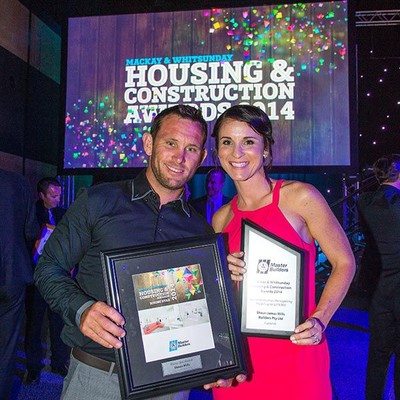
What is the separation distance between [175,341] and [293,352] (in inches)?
21.3

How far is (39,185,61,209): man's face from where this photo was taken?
3779 millimetres

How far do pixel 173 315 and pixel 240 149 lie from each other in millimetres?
739

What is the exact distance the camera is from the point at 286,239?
5.07ft

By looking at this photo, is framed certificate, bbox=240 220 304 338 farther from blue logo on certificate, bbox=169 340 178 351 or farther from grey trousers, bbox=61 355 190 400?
grey trousers, bbox=61 355 190 400

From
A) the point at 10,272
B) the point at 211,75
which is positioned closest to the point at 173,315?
the point at 10,272

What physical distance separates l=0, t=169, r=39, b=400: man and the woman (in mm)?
1529

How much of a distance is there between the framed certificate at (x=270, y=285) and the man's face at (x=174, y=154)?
333 mm

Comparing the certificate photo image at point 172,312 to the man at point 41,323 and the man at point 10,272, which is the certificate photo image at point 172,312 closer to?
the man at point 10,272

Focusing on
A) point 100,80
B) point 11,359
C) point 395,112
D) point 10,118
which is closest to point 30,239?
point 11,359

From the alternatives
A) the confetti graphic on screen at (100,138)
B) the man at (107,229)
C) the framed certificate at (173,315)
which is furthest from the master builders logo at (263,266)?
the confetti graphic on screen at (100,138)

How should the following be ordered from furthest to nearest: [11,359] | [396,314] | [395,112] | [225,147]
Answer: [395,112] → [396,314] → [11,359] → [225,147]

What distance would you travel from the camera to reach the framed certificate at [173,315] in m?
1.16

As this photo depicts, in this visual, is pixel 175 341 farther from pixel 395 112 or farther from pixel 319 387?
pixel 395 112

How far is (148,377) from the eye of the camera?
116 cm
